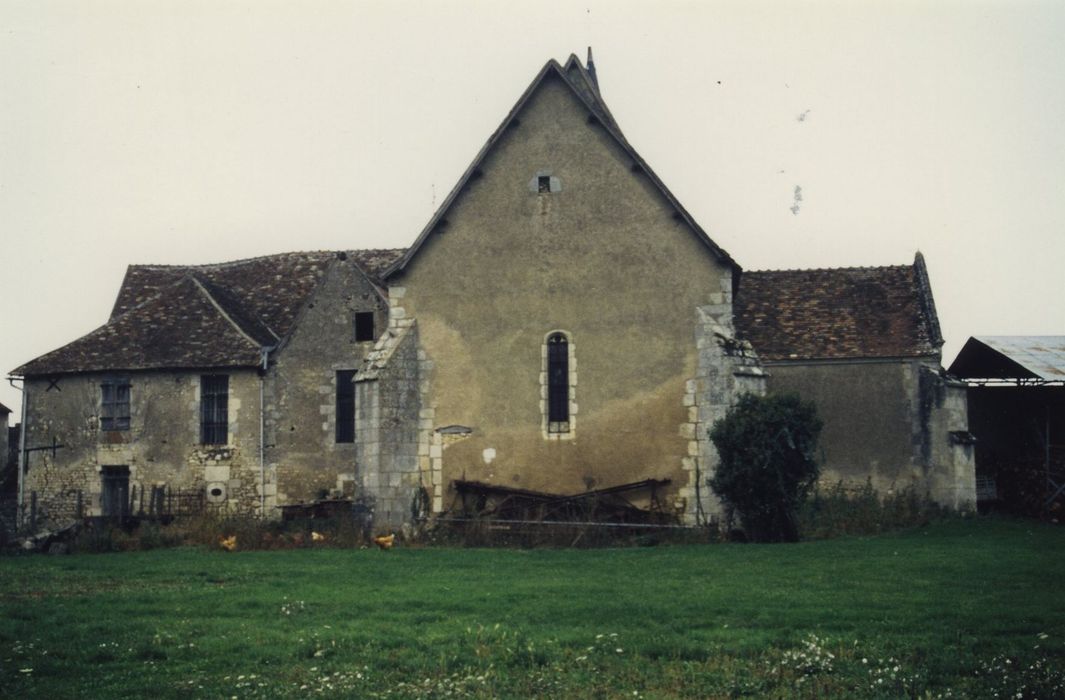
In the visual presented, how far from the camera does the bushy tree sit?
2066 centimetres

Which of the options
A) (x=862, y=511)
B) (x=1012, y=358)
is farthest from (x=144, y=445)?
(x=1012, y=358)

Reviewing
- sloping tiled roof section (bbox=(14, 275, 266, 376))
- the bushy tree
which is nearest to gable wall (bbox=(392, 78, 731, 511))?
the bushy tree

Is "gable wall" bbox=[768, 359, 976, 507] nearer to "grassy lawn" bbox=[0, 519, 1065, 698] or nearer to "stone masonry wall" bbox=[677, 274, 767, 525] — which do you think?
"stone masonry wall" bbox=[677, 274, 767, 525]

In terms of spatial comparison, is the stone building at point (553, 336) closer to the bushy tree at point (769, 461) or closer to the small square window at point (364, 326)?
the bushy tree at point (769, 461)

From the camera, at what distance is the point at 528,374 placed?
23.6m

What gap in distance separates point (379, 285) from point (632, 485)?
11.3 metres

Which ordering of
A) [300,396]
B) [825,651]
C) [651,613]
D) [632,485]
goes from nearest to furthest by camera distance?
[825,651]
[651,613]
[632,485]
[300,396]

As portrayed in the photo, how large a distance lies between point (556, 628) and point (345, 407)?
64.9 ft

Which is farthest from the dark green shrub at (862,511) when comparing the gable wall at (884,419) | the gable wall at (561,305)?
the gable wall at (561,305)

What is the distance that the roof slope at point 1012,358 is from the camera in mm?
26688

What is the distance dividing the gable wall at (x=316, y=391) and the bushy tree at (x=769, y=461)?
1207 centimetres

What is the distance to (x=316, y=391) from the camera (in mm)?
30688

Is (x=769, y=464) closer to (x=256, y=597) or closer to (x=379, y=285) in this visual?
(x=256, y=597)

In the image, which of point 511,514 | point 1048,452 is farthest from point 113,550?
point 1048,452
